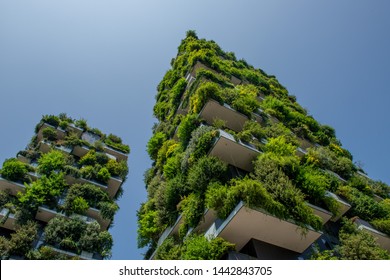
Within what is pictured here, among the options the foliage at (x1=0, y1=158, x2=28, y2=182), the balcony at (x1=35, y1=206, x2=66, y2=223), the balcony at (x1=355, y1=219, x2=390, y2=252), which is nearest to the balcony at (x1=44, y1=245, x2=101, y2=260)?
the balcony at (x1=35, y1=206, x2=66, y2=223)

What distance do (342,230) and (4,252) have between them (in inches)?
841

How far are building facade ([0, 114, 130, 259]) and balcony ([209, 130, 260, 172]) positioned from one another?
536 inches

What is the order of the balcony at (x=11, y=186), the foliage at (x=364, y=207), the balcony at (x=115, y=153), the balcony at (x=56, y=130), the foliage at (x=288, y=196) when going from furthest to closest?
1. the balcony at (x=115, y=153)
2. the balcony at (x=56, y=130)
3. the balcony at (x=11, y=186)
4. the foliage at (x=364, y=207)
5. the foliage at (x=288, y=196)

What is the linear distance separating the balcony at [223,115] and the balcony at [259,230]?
361 inches

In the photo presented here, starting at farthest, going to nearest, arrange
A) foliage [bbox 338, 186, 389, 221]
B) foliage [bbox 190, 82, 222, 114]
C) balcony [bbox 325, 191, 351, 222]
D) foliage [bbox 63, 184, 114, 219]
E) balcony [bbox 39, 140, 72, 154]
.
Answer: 1. balcony [bbox 39, 140, 72, 154]
2. foliage [bbox 63, 184, 114, 219]
3. foliage [bbox 190, 82, 222, 114]
4. foliage [bbox 338, 186, 389, 221]
5. balcony [bbox 325, 191, 351, 222]

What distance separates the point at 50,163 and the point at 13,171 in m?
3.00

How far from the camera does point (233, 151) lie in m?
19.5

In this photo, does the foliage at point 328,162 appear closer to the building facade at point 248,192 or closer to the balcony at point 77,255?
→ the building facade at point 248,192

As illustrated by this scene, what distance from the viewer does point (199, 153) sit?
1936 centimetres

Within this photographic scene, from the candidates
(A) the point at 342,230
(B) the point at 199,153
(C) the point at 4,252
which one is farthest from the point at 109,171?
(A) the point at 342,230

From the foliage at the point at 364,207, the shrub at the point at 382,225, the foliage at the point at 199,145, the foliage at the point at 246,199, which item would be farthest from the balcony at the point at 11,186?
the shrub at the point at 382,225

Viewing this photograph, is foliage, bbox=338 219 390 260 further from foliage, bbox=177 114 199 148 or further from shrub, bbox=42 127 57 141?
shrub, bbox=42 127 57 141

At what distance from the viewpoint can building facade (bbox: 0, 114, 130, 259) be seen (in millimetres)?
26312

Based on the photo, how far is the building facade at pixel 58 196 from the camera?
86.3 ft
